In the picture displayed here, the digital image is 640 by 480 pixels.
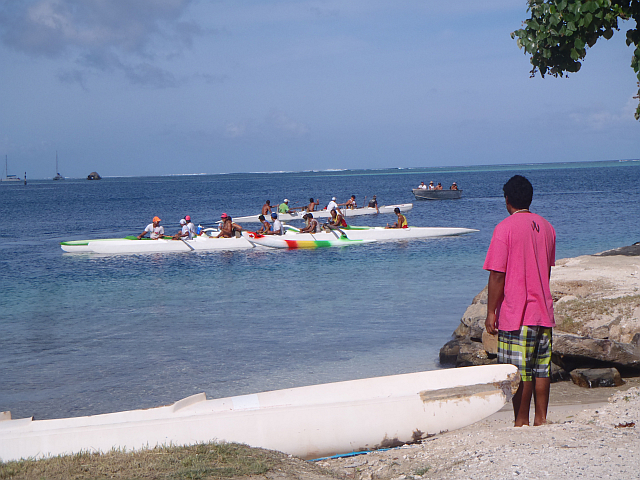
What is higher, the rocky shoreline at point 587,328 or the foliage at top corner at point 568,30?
the foliage at top corner at point 568,30

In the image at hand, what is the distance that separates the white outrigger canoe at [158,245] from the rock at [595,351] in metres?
16.3

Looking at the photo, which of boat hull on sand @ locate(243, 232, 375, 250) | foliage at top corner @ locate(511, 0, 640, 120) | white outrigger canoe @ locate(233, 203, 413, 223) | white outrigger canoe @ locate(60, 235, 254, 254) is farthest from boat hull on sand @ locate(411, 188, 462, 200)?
foliage at top corner @ locate(511, 0, 640, 120)

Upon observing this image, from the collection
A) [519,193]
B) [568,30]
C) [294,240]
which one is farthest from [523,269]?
[294,240]

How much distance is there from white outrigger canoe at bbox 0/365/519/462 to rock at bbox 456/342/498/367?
2.99m

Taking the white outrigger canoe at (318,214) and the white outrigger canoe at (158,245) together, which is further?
the white outrigger canoe at (318,214)

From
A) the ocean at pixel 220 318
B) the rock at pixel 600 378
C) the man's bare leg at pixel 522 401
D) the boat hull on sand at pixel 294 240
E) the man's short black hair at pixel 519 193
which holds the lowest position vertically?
Result: the ocean at pixel 220 318

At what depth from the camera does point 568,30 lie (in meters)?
8.83

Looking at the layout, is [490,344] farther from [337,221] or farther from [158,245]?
[337,221]

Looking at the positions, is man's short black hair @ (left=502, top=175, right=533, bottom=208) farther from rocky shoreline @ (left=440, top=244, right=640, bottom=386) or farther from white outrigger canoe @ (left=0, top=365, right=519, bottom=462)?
rocky shoreline @ (left=440, top=244, right=640, bottom=386)

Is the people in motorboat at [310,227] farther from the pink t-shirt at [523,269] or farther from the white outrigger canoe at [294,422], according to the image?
the pink t-shirt at [523,269]

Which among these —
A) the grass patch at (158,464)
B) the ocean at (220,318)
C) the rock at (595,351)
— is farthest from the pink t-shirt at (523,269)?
the ocean at (220,318)

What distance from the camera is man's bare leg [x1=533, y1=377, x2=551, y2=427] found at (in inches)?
177

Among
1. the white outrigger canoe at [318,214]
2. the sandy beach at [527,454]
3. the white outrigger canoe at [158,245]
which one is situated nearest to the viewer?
the sandy beach at [527,454]

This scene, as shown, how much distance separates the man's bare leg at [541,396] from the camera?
14.8ft
